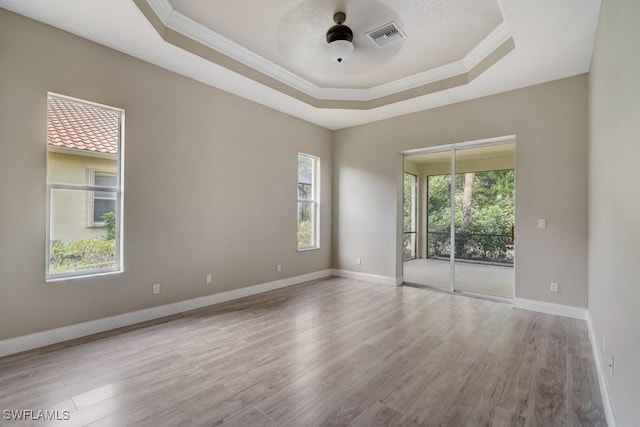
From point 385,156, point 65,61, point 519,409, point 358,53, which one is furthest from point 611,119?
point 65,61

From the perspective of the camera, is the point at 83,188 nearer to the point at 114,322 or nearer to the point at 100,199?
the point at 100,199

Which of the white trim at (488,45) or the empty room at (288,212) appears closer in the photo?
the empty room at (288,212)

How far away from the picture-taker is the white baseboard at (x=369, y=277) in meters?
5.48

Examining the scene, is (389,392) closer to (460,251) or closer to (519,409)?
(519,409)

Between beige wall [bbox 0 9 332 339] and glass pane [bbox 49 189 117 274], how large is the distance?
13 centimetres

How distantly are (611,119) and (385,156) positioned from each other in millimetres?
3668

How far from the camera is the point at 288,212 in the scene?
540 cm

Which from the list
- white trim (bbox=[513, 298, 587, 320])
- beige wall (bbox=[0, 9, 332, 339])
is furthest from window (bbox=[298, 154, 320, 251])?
white trim (bbox=[513, 298, 587, 320])

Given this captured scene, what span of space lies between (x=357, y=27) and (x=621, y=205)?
290 centimetres

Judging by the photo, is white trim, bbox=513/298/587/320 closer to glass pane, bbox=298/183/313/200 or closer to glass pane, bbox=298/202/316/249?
glass pane, bbox=298/202/316/249

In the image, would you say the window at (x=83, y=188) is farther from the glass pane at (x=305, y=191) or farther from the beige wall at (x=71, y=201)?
the glass pane at (x=305, y=191)

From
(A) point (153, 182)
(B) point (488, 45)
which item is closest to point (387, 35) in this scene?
(B) point (488, 45)

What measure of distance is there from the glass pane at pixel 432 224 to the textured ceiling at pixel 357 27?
216 centimetres

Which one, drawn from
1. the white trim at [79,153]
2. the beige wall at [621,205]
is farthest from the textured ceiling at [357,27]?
the white trim at [79,153]
